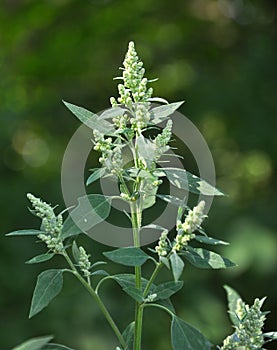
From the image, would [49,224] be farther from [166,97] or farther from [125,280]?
[166,97]

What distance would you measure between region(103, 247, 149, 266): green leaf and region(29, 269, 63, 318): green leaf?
6cm

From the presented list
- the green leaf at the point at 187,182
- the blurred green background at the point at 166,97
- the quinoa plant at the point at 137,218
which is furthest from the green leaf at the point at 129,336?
the blurred green background at the point at 166,97

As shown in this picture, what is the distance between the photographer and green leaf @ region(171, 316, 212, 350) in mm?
584

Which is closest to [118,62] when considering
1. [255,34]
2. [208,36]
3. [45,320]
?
[208,36]

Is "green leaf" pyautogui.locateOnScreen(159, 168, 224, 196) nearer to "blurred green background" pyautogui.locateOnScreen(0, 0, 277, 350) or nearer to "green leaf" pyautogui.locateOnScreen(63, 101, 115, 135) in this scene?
"green leaf" pyautogui.locateOnScreen(63, 101, 115, 135)

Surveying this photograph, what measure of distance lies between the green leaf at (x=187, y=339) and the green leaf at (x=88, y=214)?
11cm

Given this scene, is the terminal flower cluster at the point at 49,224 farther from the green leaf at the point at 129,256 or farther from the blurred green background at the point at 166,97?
the blurred green background at the point at 166,97

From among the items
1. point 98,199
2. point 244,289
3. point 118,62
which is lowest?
point 244,289

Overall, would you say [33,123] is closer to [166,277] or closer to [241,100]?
[241,100]

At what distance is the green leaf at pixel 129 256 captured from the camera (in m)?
0.56

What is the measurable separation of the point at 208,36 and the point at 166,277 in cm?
200

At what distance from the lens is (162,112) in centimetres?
60

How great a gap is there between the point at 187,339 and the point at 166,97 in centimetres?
341

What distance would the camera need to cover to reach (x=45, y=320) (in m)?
2.86
